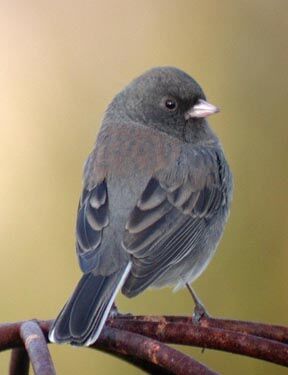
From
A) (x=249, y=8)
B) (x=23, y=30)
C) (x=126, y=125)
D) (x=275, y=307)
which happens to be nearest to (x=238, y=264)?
(x=275, y=307)

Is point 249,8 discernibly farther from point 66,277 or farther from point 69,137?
point 66,277

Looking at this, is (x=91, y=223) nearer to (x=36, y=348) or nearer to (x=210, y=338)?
(x=210, y=338)

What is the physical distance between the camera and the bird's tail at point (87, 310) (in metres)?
2.59

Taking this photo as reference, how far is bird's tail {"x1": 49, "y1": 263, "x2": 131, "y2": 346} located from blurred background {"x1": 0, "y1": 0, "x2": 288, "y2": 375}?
4.66 feet

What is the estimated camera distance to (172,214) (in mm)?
3473

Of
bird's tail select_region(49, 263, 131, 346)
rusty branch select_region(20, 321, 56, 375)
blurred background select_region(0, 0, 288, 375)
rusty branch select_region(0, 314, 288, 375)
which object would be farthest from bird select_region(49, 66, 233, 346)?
blurred background select_region(0, 0, 288, 375)

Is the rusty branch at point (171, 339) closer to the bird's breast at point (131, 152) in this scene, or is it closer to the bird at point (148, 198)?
the bird at point (148, 198)

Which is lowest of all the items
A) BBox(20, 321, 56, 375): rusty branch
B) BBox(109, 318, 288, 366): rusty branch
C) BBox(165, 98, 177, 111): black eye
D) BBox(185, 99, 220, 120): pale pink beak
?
BBox(109, 318, 288, 366): rusty branch

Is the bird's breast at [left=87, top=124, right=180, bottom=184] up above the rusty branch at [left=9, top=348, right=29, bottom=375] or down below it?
above

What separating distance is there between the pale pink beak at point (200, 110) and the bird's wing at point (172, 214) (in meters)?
0.17

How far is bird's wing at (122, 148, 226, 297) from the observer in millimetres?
3217

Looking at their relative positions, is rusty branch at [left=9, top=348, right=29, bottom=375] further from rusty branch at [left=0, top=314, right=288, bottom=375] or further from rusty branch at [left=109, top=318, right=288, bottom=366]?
rusty branch at [left=109, top=318, right=288, bottom=366]

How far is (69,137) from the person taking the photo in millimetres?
4973

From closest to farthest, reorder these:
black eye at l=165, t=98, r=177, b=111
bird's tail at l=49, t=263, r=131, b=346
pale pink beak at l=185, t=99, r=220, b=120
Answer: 1. bird's tail at l=49, t=263, r=131, b=346
2. pale pink beak at l=185, t=99, r=220, b=120
3. black eye at l=165, t=98, r=177, b=111
